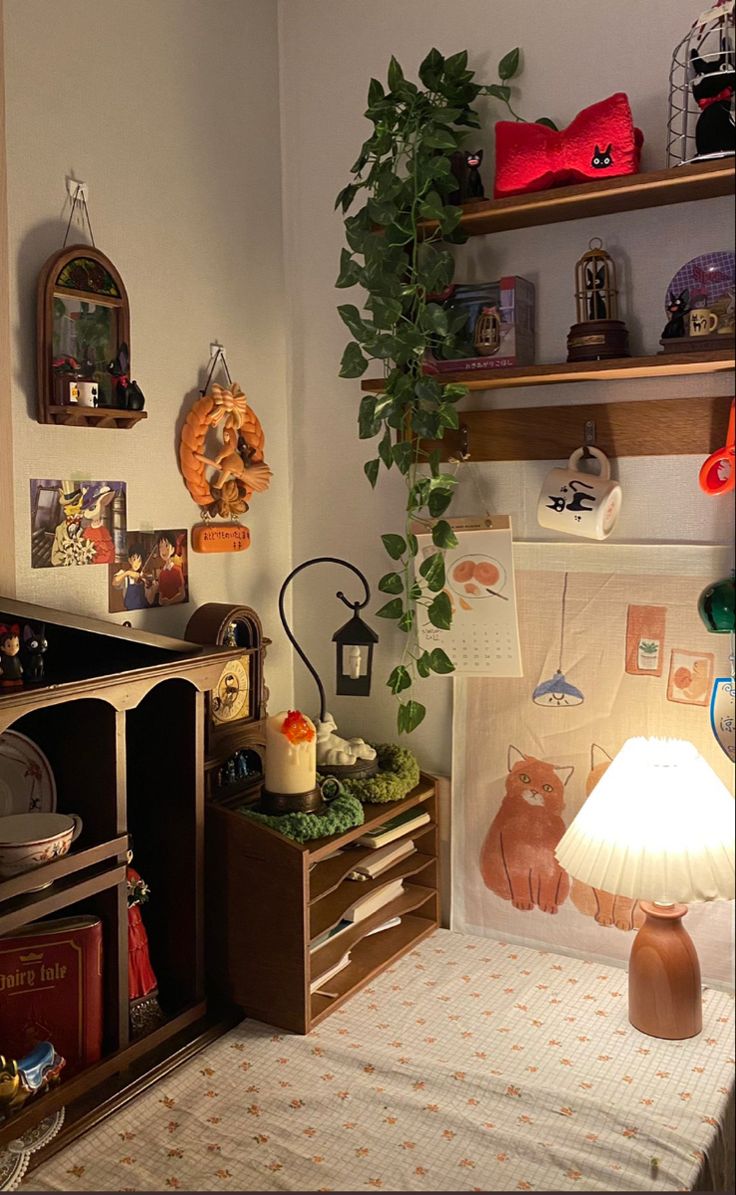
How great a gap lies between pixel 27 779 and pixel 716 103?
55.7 inches

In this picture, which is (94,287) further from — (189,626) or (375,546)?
(375,546)

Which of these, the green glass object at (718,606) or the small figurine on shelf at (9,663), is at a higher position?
the green glass object at (718,606)

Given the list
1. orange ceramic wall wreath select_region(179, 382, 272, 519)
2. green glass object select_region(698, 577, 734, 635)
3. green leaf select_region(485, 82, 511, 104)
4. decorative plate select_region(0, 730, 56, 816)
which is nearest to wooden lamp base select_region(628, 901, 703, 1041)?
green glass object select_region(698, 577, 734, 635)

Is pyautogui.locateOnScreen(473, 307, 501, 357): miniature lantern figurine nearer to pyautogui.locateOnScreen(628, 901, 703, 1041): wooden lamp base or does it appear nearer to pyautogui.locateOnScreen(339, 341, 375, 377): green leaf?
pyautogui.locateOnScreen(339, 341, 375, 377): green leaf

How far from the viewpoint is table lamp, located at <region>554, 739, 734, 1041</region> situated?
4.85 feet

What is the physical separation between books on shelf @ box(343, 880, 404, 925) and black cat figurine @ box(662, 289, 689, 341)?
1049mm

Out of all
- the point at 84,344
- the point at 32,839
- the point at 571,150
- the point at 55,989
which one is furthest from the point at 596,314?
the point at 55,989

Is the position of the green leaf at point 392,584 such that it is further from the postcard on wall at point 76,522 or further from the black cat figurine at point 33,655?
the black cat figurine at point 33,655

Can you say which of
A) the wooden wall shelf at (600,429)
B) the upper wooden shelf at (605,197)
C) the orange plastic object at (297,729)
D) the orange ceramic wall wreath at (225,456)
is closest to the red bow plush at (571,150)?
the upper wooden shelf at (605,197)

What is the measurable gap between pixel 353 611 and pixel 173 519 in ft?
1.36

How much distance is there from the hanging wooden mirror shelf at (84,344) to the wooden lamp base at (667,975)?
114 cm

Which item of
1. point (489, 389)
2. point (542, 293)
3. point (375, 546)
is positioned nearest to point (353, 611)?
point (375, 546)

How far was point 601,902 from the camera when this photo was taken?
6.13 feet

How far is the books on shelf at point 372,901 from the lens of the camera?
1835 millimetres
